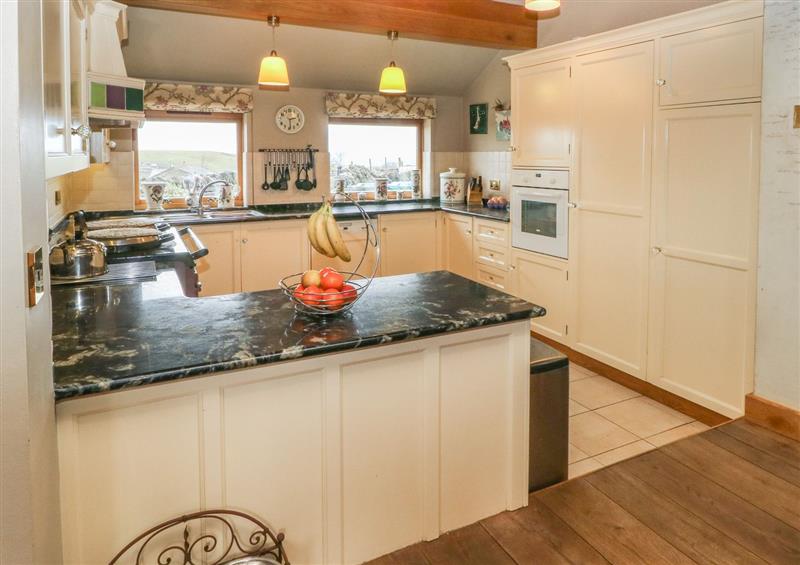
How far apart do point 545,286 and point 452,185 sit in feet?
6.13

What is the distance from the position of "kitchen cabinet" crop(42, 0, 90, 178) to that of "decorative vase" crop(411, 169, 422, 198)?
401 cm

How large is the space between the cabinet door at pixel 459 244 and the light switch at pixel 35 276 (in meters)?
4.13

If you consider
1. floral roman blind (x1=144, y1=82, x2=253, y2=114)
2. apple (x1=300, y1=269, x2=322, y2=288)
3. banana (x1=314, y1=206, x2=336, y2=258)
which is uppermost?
floral roman blind (x1=144, y1=82, x2=253, y2=114)

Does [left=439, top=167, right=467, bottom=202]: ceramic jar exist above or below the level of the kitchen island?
above

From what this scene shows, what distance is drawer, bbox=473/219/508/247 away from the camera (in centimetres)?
462

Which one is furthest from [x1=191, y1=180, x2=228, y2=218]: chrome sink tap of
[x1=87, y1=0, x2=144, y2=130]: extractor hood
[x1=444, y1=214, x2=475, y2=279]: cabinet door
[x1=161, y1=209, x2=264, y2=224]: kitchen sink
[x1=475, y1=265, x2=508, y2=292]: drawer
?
[x1=475, y1=265, x2=508, y2=292]: drawer

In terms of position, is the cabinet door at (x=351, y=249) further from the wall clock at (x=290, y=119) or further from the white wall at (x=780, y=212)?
the white wall at (x=780, y=212)

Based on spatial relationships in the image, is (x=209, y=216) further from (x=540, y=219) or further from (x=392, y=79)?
(x=540, y=219)

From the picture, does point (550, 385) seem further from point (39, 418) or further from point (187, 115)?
point (187, 115)

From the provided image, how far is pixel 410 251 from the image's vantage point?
210 inches

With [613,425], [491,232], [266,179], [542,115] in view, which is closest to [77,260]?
[613,425]

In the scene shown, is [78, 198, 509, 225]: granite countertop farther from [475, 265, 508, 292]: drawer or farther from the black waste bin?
the black waste bin

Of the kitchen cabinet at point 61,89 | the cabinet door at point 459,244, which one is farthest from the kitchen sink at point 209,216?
the kitchen cabinet at point 61,89

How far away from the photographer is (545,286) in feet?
13.8
